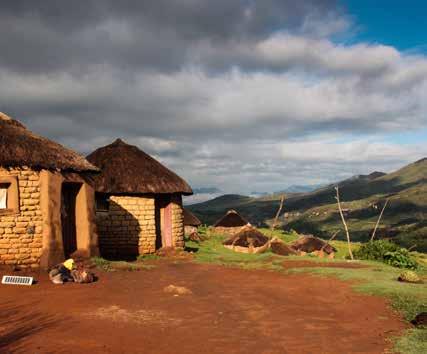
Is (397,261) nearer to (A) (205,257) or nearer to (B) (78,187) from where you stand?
(A) (205,257)

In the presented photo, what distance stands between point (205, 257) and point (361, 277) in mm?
7513

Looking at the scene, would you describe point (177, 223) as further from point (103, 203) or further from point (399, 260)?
point (399, 260)

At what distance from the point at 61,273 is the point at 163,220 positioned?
361 inches

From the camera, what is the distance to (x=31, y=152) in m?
13.4

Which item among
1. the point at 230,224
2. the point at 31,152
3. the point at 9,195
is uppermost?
the point at 31,152

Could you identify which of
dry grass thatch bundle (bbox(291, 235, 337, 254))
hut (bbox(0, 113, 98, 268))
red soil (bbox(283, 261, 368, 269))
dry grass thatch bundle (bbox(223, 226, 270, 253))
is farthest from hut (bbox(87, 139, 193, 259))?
dry grass thatch bundle (bbox(291, 235, 337, 254))

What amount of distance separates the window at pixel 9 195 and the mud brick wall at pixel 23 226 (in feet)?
0.23

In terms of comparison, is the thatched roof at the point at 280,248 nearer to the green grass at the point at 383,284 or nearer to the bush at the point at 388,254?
the bush at the point at 388,254

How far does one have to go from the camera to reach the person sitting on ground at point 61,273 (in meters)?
11.5

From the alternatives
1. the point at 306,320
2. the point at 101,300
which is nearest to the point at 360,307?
the point at 306,320

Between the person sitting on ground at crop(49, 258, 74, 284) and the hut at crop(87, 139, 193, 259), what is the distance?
615 centimetres

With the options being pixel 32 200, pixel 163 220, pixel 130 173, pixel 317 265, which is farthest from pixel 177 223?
pixel 32 200

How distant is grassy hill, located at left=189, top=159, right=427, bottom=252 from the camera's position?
66.0 metres

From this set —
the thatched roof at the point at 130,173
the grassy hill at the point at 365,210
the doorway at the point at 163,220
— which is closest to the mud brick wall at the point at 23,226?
the thatched roof at the point at 130,173
